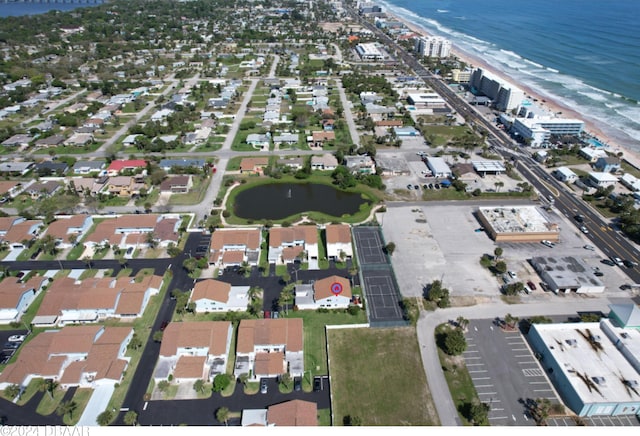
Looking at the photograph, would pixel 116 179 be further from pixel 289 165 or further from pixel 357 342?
pixel 357 342

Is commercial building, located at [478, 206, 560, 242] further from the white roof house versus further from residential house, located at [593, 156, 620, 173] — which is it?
residential house, located at [593, 156, 620, 173]

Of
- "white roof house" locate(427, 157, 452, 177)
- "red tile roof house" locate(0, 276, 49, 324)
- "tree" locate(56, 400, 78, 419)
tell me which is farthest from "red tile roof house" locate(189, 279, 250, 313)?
"white roof house" locate(427, 157, 452, 177)

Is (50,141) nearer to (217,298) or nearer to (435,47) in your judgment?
(217,298)

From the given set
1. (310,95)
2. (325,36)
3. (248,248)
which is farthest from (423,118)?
(325,36)

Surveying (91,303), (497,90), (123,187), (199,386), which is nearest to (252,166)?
(123,187)

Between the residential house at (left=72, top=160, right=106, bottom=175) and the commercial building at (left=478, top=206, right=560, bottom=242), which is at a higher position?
the commercial building at (left=478, top=206, right=560, bottom=242)

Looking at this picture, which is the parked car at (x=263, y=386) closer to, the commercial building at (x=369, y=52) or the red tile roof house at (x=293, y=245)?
the red tile roof house at (x=293, y=245)
